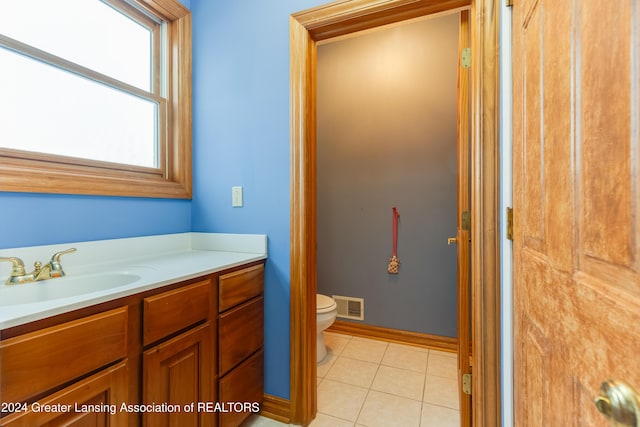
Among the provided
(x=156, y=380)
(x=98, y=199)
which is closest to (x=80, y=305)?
(x=156, y=380)

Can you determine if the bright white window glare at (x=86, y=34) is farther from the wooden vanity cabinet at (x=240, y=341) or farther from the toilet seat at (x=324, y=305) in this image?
the toilet seat at (x=324, y=305)

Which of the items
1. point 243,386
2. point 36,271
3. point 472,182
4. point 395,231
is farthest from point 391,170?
point 36,271

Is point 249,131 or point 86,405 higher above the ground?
point 249,131

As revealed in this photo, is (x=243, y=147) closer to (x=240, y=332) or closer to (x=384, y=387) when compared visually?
(x=240, y=332)

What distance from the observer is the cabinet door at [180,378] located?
0.92 metres

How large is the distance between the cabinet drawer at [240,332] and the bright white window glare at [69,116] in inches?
39.3

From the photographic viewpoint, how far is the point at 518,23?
851mm

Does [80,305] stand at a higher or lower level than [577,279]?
lower

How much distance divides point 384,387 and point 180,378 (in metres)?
1.24

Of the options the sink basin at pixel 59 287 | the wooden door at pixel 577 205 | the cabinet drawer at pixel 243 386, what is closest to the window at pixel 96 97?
the sink basin at pixel 59 287

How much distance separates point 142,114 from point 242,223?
85 cm

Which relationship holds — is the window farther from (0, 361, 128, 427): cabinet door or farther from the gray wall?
the gray wall

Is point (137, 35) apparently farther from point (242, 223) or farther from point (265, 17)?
point (242, 223)

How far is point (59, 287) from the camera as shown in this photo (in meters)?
1.04
